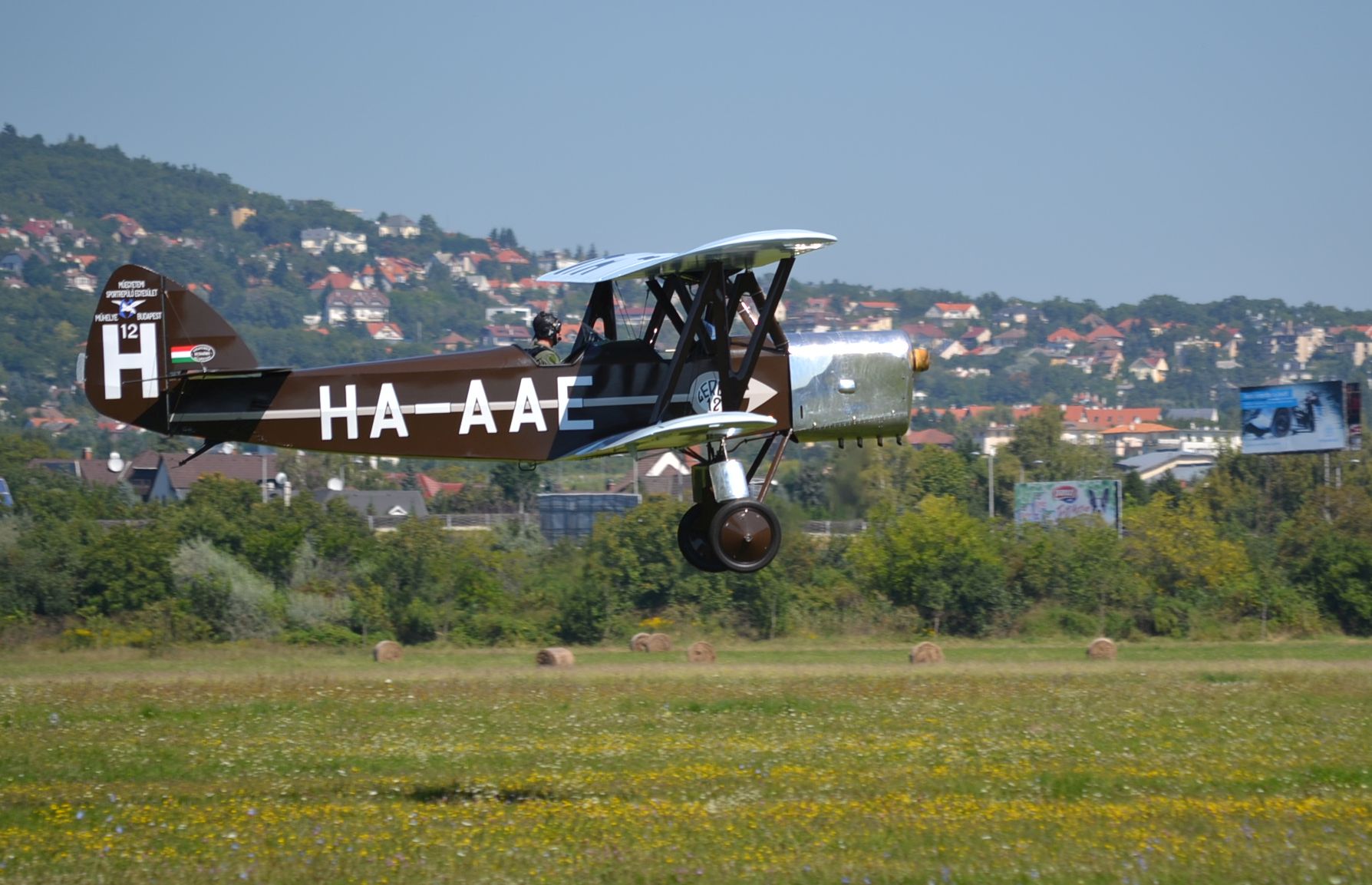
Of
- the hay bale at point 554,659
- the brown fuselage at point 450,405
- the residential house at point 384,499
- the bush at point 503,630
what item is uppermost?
the brown fuselage at point 450,405

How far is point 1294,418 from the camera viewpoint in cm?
7738

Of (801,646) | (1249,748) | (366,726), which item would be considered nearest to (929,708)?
(1249,748)

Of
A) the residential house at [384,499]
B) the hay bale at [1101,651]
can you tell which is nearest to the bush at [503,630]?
the hay bale at [1101,651]

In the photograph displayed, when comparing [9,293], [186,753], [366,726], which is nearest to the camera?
[186,753]

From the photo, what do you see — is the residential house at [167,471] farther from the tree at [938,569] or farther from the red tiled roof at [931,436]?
the red tiled roof at [931,436]

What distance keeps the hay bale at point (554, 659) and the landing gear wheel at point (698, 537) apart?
22.1 m

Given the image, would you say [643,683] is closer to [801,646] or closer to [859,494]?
[859,494]

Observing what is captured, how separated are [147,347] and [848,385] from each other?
22.1 ft

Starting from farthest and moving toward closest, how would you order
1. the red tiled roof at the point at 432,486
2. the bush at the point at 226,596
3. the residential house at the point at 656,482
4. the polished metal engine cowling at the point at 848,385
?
the red tiled roof at the point at 432,486 → the residential house at the point at 656,482 → the bush at the point at 226,596 → the polished metal engine cowling at the point at 848,385

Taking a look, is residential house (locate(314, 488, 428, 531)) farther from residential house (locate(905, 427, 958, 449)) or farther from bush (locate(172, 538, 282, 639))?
residential house (locate(905, 427, 958, 449))

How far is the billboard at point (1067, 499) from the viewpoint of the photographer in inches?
3209

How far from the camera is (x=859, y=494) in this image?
131ft

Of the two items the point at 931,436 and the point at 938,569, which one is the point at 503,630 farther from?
the point at 931,436

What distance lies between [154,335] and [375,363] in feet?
6.88
